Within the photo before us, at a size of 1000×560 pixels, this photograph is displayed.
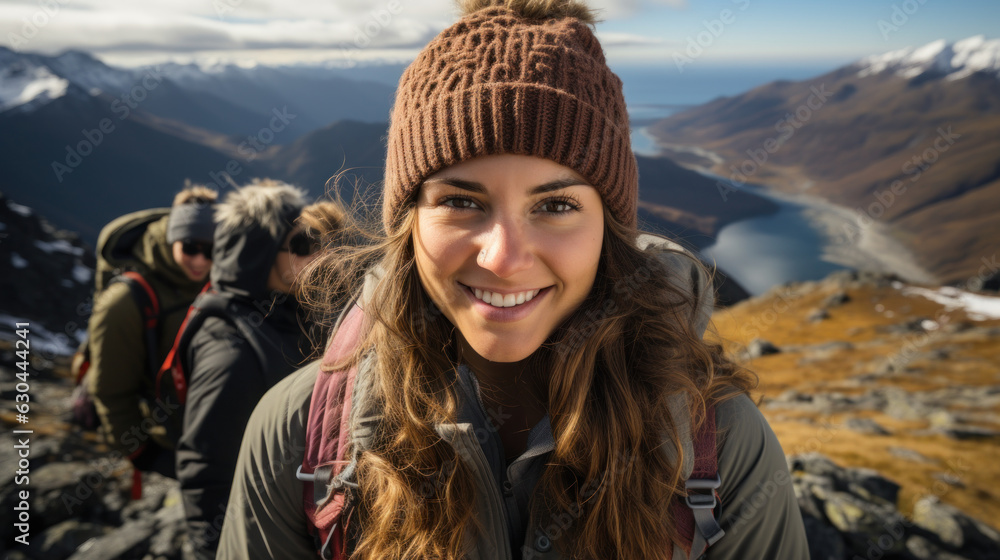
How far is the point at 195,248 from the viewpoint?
14.8 feet

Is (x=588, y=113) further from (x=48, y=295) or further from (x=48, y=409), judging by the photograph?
(x=48, y=295)

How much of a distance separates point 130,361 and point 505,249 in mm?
4067

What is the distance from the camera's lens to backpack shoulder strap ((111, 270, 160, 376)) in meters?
4.30

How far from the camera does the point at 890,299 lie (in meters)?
53.2

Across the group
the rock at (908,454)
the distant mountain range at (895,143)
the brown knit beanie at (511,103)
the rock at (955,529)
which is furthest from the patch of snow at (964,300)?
the brown knit beanie at (511,103)

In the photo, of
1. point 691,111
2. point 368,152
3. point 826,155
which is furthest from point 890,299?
point 368,152

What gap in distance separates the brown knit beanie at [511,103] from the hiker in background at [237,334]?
1.58 meters

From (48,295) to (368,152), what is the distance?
6374cm

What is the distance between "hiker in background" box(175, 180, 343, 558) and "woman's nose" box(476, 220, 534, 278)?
1852 mm

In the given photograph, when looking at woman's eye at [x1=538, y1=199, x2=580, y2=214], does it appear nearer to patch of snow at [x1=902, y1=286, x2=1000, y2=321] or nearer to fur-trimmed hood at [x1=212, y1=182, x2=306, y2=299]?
fur-trimmed hood at [x1=212, y1=182, x2=306, y2=299]

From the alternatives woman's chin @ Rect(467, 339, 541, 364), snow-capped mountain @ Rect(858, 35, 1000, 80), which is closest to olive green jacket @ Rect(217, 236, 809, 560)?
woman's chin @ Rect(467, 339, 541, 364)

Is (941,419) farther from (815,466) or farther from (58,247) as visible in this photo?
(58,247)

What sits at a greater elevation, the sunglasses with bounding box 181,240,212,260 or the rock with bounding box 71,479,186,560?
the sunglasses with bounding box 181,240,212,260

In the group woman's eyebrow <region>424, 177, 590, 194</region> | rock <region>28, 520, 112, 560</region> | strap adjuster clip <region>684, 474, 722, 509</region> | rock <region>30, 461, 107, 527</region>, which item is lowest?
rock <region>30, 461, 107, 527</region>
